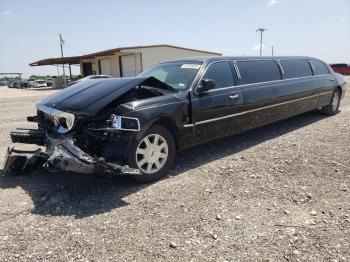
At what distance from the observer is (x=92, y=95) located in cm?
429

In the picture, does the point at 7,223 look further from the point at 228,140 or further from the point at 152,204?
the point at 228,140

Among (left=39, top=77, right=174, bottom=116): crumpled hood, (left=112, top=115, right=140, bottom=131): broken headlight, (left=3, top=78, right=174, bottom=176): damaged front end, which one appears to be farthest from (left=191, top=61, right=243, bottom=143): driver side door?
(left=112, top=115, right=140, bottom=131): broken headlight

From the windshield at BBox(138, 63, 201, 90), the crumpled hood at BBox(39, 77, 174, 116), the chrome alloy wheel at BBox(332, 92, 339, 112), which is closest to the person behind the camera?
the crumpled hood at BBox(39, 77, 174, 116)

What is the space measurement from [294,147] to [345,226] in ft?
8.92

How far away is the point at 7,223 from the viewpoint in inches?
132

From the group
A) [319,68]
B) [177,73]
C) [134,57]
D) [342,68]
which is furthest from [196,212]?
[342,68]

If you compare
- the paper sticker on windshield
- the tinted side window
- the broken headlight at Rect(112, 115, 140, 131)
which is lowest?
the broken headlight at Rect(112, 115, 140, 131)

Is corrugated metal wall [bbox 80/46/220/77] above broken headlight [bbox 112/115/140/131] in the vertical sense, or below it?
above

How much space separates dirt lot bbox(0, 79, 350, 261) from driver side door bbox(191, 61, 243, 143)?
17.2 inches

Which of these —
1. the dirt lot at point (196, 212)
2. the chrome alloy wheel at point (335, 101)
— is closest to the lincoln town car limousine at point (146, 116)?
the dirt lot at point (196, 212)

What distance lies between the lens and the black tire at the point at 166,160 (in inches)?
160

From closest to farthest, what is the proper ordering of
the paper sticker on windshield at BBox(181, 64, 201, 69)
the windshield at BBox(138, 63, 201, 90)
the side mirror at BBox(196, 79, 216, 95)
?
the side mirror at BBox(196, 79, 216, 95) < the windshield at BBox(138, 63, 201, 90) < the paper sticker on windshield at BBox(181, 64, 201, 69)

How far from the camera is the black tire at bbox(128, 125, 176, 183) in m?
4.08

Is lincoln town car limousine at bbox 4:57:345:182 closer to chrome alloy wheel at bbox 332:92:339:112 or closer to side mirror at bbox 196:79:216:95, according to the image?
side mirror at bbox 196:79:216:95
